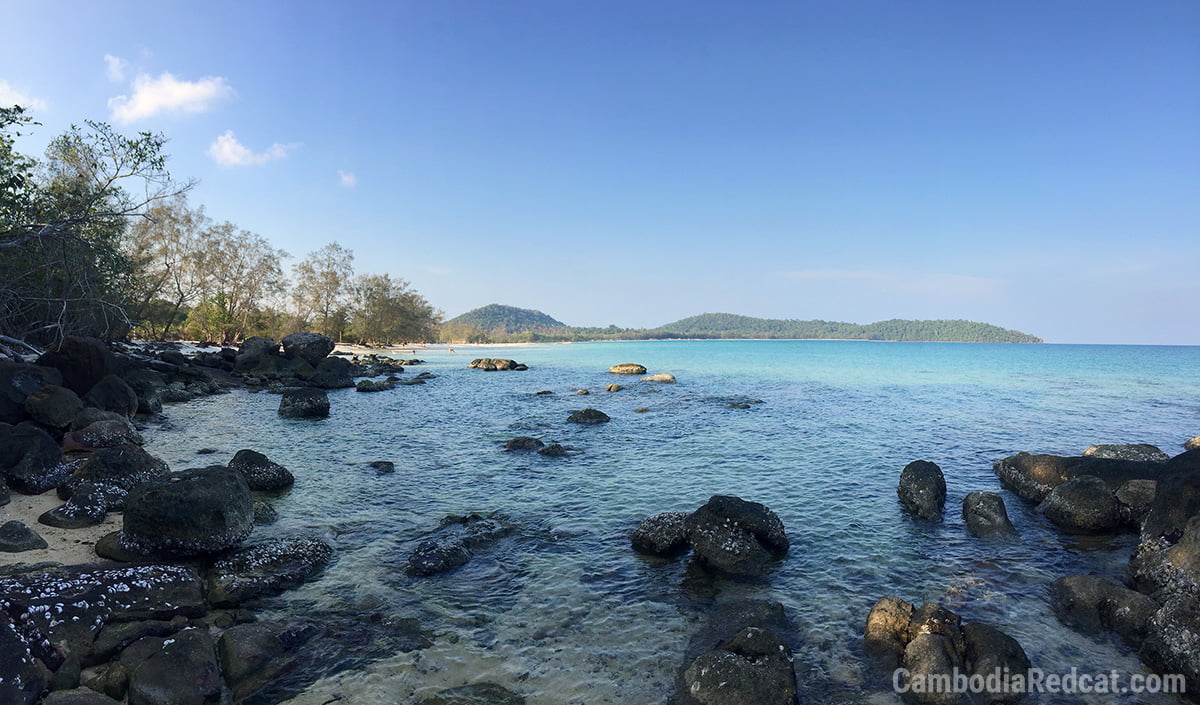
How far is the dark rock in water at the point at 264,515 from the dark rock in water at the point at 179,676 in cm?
651

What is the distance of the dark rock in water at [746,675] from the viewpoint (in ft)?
23.4

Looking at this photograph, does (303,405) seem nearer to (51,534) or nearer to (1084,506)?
(51,534)

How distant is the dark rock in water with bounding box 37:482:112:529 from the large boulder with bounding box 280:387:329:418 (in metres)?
17.9

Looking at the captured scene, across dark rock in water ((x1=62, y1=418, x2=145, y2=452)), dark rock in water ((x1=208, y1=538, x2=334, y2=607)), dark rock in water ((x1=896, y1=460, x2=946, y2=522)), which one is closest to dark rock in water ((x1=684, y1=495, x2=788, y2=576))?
dark rock in water ((x1=896, y1=460, x2=946, y2=522))

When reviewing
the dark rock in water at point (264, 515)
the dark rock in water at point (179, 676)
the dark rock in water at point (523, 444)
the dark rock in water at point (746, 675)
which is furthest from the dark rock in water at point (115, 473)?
the dark rock in water at point (746, 675)

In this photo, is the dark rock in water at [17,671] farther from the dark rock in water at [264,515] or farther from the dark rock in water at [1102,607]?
the dark rock in water at [1102,607]

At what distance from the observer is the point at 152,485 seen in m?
11.2

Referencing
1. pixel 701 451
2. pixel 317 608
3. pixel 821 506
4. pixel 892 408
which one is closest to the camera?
pixel 317 608

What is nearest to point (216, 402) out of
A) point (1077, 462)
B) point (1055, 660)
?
point (1055, 660)

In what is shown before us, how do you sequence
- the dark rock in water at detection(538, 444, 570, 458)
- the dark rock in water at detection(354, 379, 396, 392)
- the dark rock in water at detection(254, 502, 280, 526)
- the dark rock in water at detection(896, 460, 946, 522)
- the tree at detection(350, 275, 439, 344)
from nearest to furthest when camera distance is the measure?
1. the dark rock in water at detection(254, 502, 280, 526)
2. the dark rock in water at detection(896, 460, 946, 522)
3. the dark rock in water at detection(538, 444, 570, 458)
4. the dark rock in water at detection(354, 379, 396, 392)
5. the tree at detection(350, 275, 439, 344)

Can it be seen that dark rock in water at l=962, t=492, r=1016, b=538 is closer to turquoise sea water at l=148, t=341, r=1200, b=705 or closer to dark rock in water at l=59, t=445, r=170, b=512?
turquoise sea water at l=148, t=341, r=1200, b=705

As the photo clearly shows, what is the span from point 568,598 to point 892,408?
35853 mm

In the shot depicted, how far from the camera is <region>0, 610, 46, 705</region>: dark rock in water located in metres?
6.11

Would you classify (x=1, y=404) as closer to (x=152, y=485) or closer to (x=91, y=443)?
(x=91, y=443)
